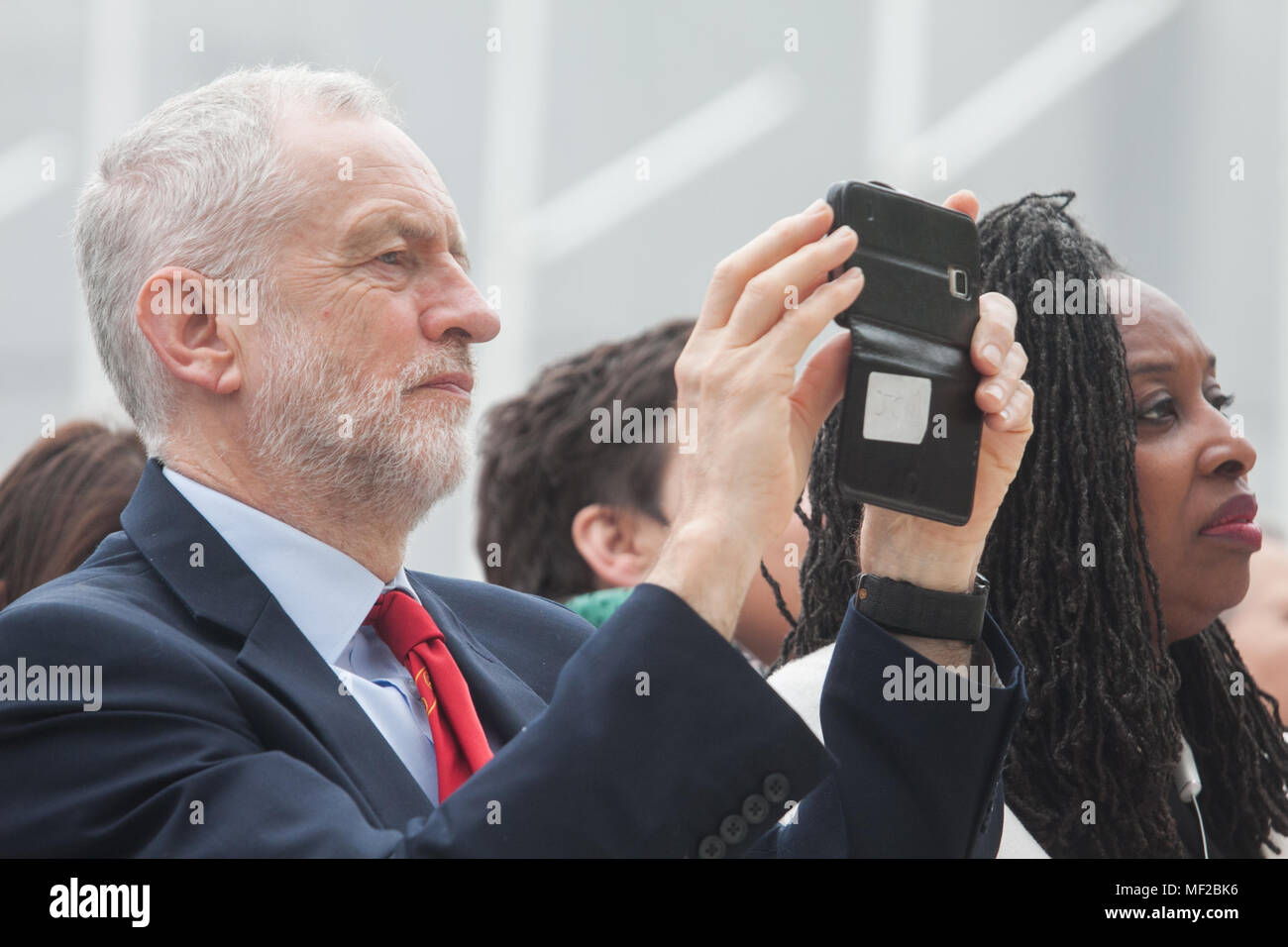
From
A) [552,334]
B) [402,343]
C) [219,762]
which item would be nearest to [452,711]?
[219,762]

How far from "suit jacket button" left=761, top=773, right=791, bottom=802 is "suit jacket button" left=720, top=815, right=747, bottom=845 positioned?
0.03 metres

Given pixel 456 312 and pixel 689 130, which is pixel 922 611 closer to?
pixel 456 312

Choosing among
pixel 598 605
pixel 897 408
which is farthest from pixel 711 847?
pixel 598 605

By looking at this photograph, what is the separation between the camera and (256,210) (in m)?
1.94

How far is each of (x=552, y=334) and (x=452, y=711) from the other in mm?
5896

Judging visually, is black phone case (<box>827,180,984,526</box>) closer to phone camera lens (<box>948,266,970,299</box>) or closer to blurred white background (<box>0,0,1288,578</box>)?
→ phone camera lens (<box>948,266,970,299</box>)

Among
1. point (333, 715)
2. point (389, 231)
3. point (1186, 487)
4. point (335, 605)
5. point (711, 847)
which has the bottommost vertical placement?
point (711, 847)

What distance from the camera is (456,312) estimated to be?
1.94 meters

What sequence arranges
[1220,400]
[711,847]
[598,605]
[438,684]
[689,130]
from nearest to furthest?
[711,847] < [438,684] < [1220,400] < [598,605] < [689,130]

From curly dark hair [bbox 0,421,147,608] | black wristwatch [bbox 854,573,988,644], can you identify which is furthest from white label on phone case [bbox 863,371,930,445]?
curly dark hair [bbox 0,421,147,608]

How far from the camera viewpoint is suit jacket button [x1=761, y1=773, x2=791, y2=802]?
4.76ft

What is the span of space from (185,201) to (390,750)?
2.61ft

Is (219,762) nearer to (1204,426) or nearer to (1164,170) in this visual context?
(1204,426)
